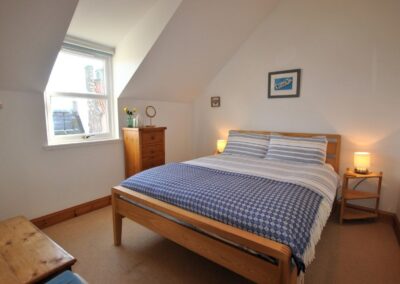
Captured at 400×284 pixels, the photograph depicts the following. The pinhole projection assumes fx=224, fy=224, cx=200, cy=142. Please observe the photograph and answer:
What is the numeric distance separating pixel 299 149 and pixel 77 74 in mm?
2745

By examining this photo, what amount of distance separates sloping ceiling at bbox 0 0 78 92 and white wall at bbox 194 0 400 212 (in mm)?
2383

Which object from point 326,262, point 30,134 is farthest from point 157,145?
point 326,262

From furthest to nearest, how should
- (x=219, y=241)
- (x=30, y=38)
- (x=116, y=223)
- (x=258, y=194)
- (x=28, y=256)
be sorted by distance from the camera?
(x=116, y=223) < (x=30, y=38) < (x=258, y=194) < (x=219, y=241) < (x=28, y=256)

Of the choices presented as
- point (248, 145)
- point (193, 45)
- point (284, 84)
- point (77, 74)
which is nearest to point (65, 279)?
point (77, 74)

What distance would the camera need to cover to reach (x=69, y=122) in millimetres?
2615

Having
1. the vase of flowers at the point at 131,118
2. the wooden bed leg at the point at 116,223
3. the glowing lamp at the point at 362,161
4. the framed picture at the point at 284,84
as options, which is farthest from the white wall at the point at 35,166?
the glowing lamp at the point at 362,161

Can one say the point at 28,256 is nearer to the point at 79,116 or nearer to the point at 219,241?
the point at 219,241

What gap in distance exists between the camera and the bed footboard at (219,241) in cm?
115

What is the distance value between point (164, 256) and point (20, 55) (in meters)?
2.08

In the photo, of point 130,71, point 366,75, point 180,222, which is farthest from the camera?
point 130,71

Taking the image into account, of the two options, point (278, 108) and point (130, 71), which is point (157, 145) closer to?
point (130, 71)

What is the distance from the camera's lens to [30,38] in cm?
181

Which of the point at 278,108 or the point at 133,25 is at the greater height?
the point at 133,25

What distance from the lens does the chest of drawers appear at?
2824 millimetres
